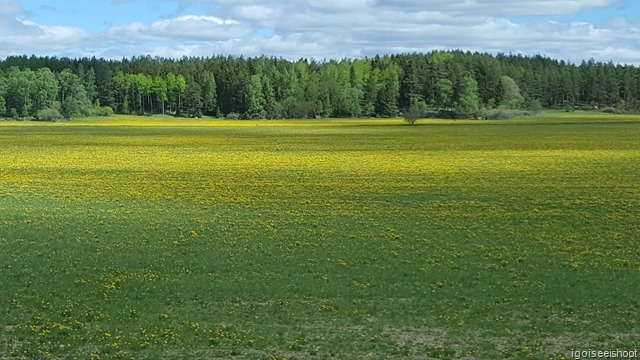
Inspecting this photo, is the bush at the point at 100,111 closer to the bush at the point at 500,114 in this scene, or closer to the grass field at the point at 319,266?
the bush at the point at 500,114

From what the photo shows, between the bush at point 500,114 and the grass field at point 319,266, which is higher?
the grass field at point 319,266

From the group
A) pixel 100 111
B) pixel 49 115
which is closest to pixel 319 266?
pixel 49 115

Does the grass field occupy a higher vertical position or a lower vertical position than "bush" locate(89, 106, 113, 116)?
higher

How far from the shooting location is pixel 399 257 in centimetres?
2181

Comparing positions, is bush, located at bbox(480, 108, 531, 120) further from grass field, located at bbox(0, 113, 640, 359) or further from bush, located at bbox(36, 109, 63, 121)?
grass field, located at bbox(0, 113, 640, 359)

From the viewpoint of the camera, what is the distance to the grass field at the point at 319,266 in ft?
47.9

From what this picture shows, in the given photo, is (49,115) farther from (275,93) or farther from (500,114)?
(500,114)

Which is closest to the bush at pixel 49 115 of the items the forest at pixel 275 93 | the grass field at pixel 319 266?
the forest at pixel 275 93

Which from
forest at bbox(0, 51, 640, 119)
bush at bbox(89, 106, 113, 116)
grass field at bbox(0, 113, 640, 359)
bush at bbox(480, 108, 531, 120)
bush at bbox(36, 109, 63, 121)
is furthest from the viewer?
bush at bbox(89, 106, 113, 116)

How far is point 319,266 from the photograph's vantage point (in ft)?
68.1

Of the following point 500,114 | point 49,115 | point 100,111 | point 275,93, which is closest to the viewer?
point 49,115

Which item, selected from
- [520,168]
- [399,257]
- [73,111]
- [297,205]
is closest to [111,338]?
[399,257]

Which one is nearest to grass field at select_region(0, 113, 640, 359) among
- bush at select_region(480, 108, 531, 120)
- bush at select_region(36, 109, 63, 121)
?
bush at select_region(480, 108, 531, 120)

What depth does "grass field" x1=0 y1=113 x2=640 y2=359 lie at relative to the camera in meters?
14.6
